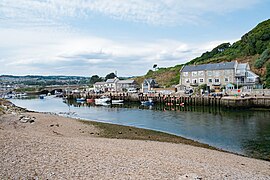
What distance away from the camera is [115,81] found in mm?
91938

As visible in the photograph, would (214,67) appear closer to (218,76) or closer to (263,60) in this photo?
(218,76)

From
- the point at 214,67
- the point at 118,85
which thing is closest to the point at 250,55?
the point at 214,67

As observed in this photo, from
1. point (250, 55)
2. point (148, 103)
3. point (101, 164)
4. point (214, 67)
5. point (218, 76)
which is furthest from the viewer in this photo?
point (250, 55)

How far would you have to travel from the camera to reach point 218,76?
6250 cm

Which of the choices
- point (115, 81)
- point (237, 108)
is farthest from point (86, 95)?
point (237, 108)

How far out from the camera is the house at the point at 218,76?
Answer: 5866cm

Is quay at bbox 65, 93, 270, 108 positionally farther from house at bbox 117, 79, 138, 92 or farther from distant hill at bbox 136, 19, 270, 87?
house at bbox 117, 79, 138, 92

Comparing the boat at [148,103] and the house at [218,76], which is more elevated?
the house at [218,76]

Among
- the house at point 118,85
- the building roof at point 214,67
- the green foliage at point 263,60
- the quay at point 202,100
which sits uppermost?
the green foliage at point 263,60

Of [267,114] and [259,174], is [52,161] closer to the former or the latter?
[259,174]

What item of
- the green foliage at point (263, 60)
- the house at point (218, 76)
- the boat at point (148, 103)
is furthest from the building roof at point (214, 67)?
the boat at point (148, 103)

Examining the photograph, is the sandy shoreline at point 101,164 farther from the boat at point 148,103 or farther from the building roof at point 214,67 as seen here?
the building roof at point 214,67

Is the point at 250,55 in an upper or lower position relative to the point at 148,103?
upper

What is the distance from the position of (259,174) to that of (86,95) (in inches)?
2605
